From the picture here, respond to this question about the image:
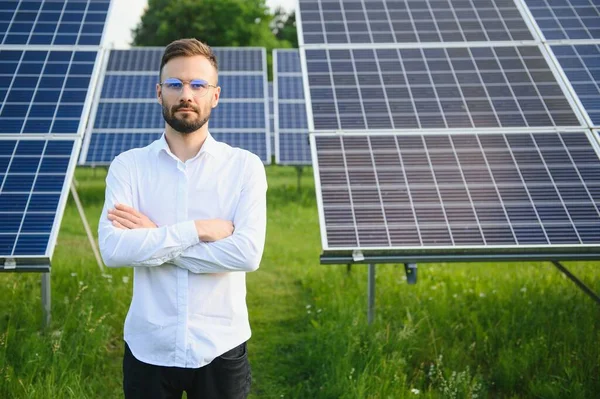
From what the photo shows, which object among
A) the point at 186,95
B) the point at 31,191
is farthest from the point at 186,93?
the point at 31,191

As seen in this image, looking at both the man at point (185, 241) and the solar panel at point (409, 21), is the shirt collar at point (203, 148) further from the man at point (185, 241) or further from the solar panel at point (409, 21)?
the solar panel at point (409, 21)

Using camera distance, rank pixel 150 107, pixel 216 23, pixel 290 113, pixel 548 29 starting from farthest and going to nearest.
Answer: pixel 216 23
pixel 290 113
pixel 150 107
pixel 548 29

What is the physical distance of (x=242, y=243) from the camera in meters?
3.05

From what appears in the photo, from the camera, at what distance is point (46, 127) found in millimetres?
5703

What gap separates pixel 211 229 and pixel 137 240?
355 mm

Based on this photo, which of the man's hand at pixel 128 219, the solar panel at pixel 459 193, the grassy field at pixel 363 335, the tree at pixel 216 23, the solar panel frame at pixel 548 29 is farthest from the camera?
the tree at pixel 216 23

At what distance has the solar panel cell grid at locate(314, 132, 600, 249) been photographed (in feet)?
15.4

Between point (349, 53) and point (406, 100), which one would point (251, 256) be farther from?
point (349, 53)

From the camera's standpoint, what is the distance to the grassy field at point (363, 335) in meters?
4.79

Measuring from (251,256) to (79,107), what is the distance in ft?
11.6

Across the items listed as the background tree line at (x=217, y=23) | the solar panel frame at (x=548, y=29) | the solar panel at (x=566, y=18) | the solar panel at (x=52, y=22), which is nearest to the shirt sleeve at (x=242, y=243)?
the solar panel at (x=52, y=22)

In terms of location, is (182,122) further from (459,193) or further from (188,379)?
(459,193)

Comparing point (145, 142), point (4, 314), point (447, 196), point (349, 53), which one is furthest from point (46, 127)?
point (145, 142)

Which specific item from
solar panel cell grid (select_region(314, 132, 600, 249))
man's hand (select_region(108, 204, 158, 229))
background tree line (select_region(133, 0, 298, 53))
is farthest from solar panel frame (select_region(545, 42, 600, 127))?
background tree line (select_region(133, 0, 298, 53))
